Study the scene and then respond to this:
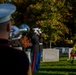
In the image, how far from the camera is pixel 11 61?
3.16m

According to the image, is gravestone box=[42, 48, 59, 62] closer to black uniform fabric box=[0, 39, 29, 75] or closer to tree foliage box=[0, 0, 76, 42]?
tree foliage box=[0, 0, 76, 42]

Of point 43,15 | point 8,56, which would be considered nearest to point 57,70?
point 8,56

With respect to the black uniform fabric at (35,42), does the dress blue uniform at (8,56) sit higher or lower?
higher

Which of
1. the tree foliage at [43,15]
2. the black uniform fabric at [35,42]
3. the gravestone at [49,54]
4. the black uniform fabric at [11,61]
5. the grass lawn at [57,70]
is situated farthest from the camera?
the tree foliage at [43,15]

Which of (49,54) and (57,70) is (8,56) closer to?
(57,70)

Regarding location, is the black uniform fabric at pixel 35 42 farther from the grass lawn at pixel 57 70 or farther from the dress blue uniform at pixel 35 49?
the grass lawn at pixel 57 70

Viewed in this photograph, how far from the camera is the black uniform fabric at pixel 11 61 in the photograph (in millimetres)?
3129

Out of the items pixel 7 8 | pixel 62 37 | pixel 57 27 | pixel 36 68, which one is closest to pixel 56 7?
pixel 57 27

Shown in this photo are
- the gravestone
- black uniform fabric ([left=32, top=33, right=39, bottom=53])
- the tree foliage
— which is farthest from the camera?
the tree foliage

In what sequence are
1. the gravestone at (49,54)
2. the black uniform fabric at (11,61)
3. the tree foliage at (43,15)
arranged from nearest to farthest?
the black uniform fabric at (11,61) < the gravestone at (49,54) < the tree foliage at (43,15)

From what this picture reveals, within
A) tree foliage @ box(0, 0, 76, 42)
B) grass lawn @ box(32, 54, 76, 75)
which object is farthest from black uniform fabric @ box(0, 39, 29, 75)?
tree foliage @ box(0, 0, 76, 42)

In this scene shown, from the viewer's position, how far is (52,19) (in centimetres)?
3559

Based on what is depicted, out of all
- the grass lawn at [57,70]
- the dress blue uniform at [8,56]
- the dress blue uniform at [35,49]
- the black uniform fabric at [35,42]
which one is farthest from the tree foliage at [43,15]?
the dress blue uniform at [8,56]

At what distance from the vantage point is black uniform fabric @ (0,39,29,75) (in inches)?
123
